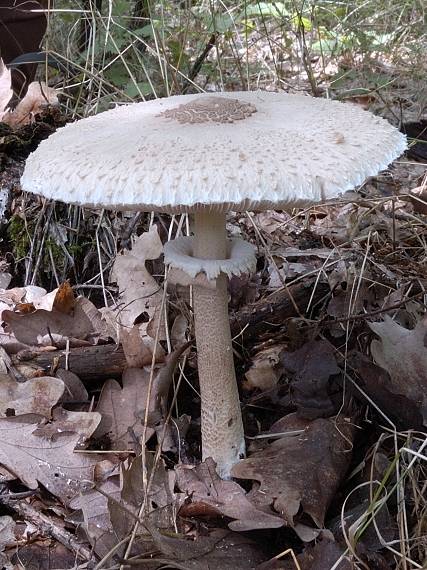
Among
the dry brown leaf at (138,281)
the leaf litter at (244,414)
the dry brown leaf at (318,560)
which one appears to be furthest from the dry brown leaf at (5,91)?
the dry brown leaf at (318,560)

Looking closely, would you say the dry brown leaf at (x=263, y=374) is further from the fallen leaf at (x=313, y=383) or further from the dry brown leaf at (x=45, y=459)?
the dry brown leaf at (x=45, y=459)

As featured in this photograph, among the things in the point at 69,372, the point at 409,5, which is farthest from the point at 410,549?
the point at 409,5

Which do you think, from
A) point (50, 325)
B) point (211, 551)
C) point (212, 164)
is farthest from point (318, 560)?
point (50, 325)

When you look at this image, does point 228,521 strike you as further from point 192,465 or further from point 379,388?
point 379,388

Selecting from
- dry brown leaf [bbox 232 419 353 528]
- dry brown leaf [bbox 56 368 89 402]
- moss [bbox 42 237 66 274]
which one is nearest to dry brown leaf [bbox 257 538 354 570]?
dry brown leaf [bbox 232 419 353 528]

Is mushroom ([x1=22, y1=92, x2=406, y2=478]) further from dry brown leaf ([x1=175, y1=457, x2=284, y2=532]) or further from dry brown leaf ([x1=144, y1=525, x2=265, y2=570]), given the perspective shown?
dry brown leaf ([x1=144, y1=525, x2=265, y2=570])
